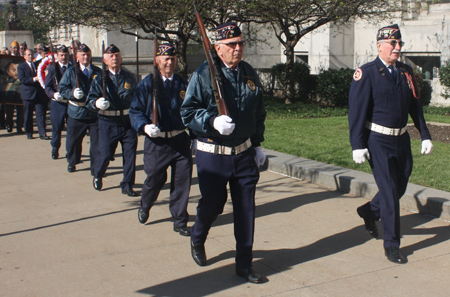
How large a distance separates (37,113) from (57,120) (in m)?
2.67

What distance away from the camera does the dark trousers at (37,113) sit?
40.3ft

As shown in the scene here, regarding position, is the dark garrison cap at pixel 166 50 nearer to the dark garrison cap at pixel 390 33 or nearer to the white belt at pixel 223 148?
the white belt at pixel 223 148

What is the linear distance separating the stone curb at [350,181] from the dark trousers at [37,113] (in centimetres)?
552

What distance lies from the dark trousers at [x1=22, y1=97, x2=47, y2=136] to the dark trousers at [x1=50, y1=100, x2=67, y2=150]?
241 centimetres

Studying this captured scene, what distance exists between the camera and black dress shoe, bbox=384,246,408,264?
15.3 feet

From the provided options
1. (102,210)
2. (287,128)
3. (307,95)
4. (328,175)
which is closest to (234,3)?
(287,128)

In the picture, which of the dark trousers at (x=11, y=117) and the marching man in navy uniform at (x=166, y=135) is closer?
the marching man in navy uniform at (x=166, y=135)

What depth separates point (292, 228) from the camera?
5.72m

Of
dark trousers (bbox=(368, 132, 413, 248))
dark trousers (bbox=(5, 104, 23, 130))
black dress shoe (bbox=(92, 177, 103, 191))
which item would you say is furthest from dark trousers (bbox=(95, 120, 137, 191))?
dark trousers (bbox=(5, 104, 23, 130))

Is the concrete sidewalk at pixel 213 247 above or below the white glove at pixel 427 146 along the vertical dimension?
A: below

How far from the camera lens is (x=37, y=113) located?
40.4 ft

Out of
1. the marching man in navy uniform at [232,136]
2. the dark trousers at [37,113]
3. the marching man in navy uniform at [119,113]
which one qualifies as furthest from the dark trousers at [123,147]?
the dark trousers at [37,113]

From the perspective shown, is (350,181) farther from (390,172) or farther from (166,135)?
(166,135)

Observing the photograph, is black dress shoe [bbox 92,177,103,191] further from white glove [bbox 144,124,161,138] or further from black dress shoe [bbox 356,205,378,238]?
black dress shoe [bbox 356,205,378,238]
